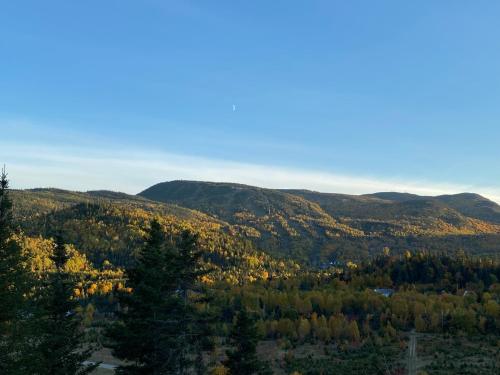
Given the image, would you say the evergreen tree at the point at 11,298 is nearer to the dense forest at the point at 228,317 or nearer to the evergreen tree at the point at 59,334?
the dense forest at the point at 228,317

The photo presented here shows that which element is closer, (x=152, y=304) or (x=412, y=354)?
(x=412, y=354)

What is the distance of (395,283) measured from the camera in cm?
16062

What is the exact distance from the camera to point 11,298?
19.0 m

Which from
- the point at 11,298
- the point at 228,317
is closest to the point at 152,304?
the point at 11,298

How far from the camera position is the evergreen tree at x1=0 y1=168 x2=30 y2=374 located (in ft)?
61.8

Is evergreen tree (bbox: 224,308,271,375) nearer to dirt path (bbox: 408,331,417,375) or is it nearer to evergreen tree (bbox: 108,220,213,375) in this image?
evergreen tree (bbox: 108,220,213,375)

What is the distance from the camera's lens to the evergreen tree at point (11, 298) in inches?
742

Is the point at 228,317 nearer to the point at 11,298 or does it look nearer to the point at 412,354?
the point at 11,298

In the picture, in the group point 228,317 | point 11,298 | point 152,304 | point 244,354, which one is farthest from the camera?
point 228,317

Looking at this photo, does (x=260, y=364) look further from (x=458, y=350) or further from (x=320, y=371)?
(x=458, y=350)

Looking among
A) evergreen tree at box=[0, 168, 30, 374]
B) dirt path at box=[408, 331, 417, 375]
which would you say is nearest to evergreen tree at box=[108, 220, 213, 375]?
evergreen tree at box=[0, 168, 30, 374]

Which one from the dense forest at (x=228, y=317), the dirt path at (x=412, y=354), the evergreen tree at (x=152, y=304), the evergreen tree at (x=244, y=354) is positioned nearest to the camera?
the dirt path at (x=412, y=354)

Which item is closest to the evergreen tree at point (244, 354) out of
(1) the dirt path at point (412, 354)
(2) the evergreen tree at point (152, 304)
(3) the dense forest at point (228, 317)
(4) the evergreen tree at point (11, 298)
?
(3) the dense forest at point (228, 317)

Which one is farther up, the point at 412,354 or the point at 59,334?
the point at 412,354
